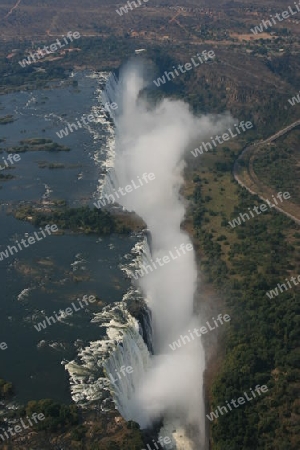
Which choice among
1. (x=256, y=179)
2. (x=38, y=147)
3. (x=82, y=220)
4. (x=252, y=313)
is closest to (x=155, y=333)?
(x=252, y=313)

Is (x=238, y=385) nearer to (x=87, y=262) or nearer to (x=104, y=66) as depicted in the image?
(x=87, y=262)

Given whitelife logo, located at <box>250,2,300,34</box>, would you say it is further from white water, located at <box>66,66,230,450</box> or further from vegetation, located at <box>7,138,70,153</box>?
vegetation, located at <box>7,138,70,153</box>

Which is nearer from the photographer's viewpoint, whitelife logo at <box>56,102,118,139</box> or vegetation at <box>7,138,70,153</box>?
vegetation at <box>7,138,70,153</box>

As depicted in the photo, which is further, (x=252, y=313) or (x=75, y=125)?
(x=75, y=125)

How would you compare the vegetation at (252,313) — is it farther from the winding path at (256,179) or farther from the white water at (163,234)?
the white water at (163,234)

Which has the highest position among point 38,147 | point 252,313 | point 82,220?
point 38,147

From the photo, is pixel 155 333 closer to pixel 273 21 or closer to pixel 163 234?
pixel 163 234

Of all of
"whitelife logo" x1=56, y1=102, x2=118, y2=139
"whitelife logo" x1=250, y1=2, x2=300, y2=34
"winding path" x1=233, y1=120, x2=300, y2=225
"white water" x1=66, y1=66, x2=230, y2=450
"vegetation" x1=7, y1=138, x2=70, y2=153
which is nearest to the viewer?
"white water" x1=66, y1=66, x2=230, y2=450

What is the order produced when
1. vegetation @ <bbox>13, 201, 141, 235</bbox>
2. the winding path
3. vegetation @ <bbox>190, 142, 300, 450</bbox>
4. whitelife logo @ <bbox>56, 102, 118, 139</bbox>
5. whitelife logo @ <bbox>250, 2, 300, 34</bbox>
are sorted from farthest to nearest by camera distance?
whitelife logo @ <bbox>250, 2, 300, 34</bbox> → whitelife logo @ <bbox>56, 102, 118, 139</bbox> → the winding path → vegetation @ <bbox>13, 201, 141, 235</bbox> → vegetation @ <bbox>190, 142, 300, 450</bbox>

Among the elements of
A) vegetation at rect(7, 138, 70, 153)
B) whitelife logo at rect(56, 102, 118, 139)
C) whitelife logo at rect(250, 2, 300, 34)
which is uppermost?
whitelife logo at rect(250, 2, 300, 34)

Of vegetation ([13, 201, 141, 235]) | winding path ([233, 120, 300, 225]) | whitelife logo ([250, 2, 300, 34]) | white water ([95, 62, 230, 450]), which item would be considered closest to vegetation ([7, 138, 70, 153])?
white water ([95, 62, 230, 450])

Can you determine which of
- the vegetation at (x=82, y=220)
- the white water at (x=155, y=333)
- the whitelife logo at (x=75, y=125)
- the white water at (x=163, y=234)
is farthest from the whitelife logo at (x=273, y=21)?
the vegetation at (x=82, y=220)
